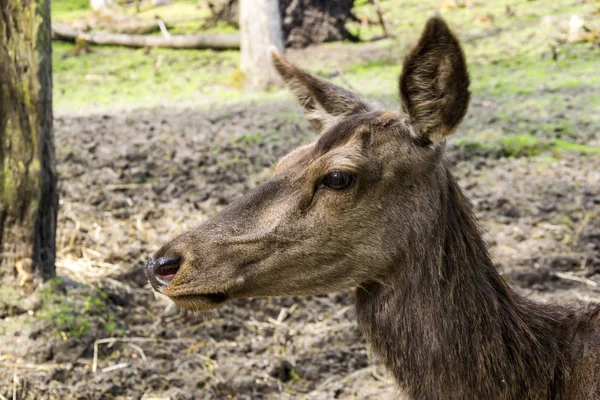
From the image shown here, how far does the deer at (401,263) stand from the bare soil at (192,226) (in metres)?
0.50

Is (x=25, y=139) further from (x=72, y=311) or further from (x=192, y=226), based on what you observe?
(x=192, y=226)

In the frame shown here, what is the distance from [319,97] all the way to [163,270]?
3.94 ft


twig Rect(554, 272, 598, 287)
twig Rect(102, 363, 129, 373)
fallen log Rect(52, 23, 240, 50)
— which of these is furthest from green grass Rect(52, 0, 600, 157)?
twig Rect(102, 363, 129, 373)

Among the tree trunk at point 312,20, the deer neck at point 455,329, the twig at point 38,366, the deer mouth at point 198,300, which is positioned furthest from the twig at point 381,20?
the deer mouth at point 198,300

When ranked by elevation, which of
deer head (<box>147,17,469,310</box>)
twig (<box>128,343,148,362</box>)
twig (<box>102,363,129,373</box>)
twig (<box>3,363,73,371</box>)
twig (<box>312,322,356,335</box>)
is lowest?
twig (<box>128,343,148,362</box>)

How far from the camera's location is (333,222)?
3.13 m

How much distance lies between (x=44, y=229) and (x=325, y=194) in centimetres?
235

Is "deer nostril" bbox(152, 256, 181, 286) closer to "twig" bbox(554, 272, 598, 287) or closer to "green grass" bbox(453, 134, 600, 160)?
"twig" bbox(554, 272, 598, 287)

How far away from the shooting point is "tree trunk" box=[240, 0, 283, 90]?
463 inches

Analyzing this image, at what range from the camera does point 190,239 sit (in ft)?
10.2

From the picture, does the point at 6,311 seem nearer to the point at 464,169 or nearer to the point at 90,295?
the point at 90,295

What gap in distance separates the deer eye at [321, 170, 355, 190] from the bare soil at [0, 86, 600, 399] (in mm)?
858

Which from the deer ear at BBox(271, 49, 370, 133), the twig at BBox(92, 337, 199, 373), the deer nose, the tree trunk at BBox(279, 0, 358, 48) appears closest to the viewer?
the deer nose

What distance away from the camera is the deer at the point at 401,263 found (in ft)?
10.0
